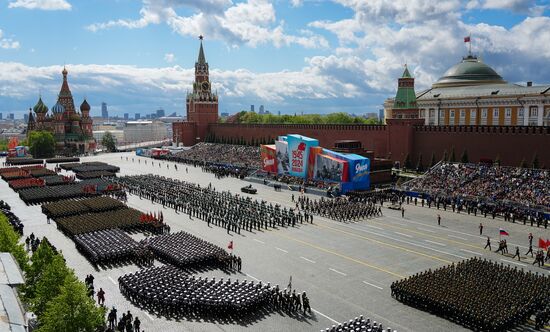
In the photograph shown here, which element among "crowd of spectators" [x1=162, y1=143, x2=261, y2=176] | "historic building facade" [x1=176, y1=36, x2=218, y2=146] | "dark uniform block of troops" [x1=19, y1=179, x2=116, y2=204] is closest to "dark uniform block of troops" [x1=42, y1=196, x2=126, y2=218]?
"dark uniform block of troops" [x1=19, y1=179, x2=116, y2=204]

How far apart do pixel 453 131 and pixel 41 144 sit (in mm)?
60683

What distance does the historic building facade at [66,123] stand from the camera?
8088 cm

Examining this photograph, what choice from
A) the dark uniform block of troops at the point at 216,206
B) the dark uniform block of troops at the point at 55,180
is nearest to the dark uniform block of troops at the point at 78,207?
the dark uniform block of troops at the point at 216,206

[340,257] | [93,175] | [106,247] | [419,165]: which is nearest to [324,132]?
[419,165]

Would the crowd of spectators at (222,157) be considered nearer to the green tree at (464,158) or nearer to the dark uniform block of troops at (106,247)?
the green tree at (464,158)

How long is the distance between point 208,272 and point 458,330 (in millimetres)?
9746

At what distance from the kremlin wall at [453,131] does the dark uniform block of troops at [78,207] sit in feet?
88.7

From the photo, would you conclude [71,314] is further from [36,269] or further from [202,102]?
[202,102]

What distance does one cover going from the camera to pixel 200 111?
256 ft

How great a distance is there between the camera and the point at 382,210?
31.3 m

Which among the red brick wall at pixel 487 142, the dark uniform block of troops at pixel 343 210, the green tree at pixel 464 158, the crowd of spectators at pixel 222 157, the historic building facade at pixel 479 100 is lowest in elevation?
the dark uniform block of troops at pixel 343 210

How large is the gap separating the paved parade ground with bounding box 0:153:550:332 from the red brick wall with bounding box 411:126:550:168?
10.9 meters

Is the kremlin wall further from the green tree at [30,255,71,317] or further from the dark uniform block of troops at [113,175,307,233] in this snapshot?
the green tree at [30,255,71,317]

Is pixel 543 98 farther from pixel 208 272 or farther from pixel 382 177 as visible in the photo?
pixel 208 272
